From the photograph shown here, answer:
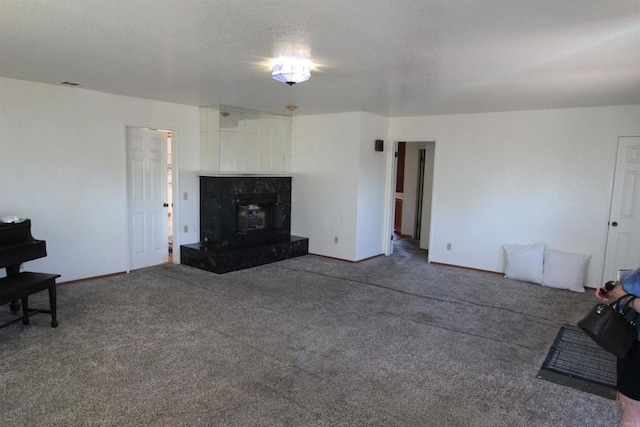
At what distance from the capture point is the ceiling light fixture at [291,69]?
→ 10.5ft

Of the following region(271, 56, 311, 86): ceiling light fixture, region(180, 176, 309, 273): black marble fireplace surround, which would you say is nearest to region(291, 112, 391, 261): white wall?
region(180, 176, 309, 273): black marble fireplace surround

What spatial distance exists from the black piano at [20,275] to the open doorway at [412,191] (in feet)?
18.9

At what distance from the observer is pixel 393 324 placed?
3.86 metres

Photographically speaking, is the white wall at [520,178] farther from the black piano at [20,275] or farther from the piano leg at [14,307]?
the piano leg at [14,307]

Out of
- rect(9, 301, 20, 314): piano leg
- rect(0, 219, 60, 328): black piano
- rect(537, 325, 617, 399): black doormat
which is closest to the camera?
rect(537, 325, 617, 399): black doormat

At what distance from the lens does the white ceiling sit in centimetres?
217

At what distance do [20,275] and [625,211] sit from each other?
6.56m

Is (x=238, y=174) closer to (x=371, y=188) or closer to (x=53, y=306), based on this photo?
(x=371, y=188)

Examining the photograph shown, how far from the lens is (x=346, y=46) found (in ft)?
9.15

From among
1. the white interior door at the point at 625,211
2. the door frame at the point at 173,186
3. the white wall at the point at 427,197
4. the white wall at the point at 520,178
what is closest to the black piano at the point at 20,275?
the door frame at the point at 173,186

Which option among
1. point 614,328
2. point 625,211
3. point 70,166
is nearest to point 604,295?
point 614,328

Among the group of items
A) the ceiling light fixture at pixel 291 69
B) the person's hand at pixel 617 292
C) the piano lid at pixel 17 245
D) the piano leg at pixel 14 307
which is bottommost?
the piano leg at pixel 14 307

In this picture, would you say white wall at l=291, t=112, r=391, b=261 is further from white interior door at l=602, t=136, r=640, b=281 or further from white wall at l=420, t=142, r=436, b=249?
white interior door at l=602, t=136, r=640, b=281

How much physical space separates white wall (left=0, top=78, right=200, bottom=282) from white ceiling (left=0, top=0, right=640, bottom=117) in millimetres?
329
